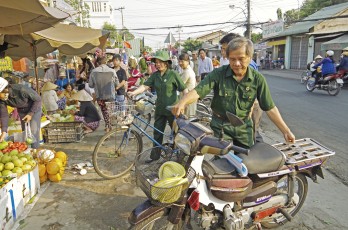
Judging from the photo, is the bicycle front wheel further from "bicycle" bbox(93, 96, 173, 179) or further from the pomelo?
the pomelo

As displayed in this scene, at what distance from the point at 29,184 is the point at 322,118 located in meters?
7.11

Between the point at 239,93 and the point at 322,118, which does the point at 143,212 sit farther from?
the point at 322,118

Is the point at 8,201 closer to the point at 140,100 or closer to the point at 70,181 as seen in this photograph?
the point at 70,181

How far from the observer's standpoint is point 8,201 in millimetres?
2932

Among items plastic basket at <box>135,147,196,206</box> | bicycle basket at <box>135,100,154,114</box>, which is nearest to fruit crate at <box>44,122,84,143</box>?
bicycle basket at <box>135,100,154,114</box>

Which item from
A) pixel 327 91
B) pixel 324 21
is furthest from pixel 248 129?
pixel 324 21

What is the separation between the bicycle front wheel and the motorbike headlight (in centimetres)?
222

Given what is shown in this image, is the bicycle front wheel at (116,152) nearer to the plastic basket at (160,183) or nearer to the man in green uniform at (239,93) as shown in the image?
the man in green uniform at (239,93)

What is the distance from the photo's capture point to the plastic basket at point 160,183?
1879mm

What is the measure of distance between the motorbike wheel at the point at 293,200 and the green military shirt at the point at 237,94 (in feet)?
1.83

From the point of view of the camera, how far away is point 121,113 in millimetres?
4094

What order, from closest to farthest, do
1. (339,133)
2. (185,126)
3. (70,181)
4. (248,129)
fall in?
(185,126) → (248,129) → (70,181) → (339,133)

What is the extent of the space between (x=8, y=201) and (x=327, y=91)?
11889 mm

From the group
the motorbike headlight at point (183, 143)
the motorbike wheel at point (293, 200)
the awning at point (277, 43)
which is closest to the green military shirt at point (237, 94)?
the motorbike wheel at point (293, 200)
